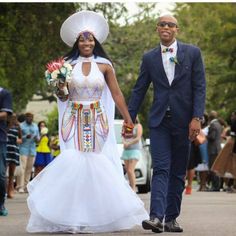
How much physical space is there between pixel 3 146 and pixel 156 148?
11.3 feet

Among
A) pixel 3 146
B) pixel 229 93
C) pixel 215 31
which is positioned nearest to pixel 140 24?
pixel 229 93

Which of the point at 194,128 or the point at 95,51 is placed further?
the point at 95,51

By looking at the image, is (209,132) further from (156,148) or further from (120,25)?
(120,25)

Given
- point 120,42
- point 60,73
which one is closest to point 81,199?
point 60,73

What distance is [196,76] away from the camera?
37.1 ft

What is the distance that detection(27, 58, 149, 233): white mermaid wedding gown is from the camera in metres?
11.3

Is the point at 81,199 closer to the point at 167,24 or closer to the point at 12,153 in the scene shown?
the point at 167,24

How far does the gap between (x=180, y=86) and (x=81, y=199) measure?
1497 millimetres

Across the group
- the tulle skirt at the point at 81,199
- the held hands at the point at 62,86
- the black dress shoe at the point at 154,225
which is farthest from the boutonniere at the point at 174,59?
the black dress shoe at the point at 154,225

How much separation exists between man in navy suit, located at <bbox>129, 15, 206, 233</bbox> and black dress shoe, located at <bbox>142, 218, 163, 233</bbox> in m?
0.26

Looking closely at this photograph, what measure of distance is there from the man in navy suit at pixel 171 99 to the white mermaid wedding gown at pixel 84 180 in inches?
19.1

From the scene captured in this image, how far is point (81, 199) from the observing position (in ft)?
37.3

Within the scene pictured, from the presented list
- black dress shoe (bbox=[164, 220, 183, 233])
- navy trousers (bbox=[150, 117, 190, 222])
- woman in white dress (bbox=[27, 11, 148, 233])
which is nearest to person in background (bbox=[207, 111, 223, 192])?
woman in white dress (bbox=[27, 11, 148, 233])

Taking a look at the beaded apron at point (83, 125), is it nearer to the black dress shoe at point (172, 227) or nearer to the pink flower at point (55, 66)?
the pink flower at point (55, 66)
